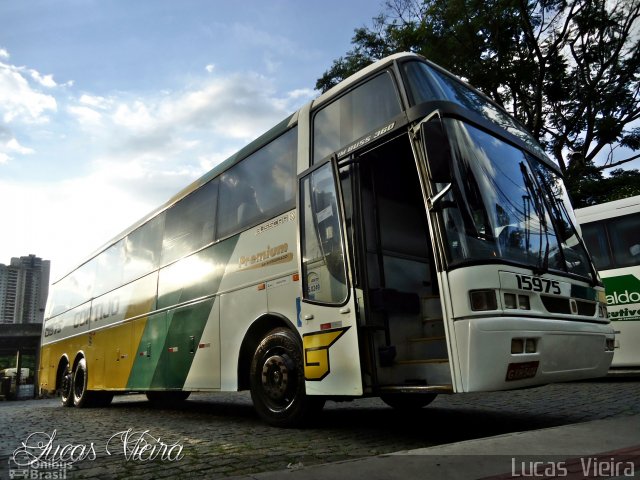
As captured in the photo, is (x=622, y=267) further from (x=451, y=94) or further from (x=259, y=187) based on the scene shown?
(x=259, y=187)

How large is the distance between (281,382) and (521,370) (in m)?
2.49

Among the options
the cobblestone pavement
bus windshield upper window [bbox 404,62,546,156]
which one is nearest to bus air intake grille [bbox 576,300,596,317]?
the cobblestone pavement

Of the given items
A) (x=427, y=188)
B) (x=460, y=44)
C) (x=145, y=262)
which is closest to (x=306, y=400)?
(x=427, y=188)

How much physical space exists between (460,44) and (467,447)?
1436 centimetres

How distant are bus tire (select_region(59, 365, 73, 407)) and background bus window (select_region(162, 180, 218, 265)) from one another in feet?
18.1

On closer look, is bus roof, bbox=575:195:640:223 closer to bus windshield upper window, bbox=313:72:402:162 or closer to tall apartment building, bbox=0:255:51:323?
bus windshield upper window, bbox=313:72:402:162

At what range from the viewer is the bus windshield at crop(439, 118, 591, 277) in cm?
396

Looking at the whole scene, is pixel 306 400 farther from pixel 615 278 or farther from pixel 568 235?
pixel 615 278

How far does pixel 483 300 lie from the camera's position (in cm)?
377

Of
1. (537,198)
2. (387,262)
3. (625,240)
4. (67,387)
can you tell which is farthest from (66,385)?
(625,240)

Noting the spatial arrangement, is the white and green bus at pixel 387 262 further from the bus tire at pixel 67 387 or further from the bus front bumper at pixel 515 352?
the bus tire at pixel 67 387

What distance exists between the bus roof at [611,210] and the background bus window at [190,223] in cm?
763

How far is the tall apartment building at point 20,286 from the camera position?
54531mm

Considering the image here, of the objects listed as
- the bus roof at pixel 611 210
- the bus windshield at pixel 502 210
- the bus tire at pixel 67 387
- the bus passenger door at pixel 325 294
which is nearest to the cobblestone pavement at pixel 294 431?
the bus passenger door at pixel 325 294
